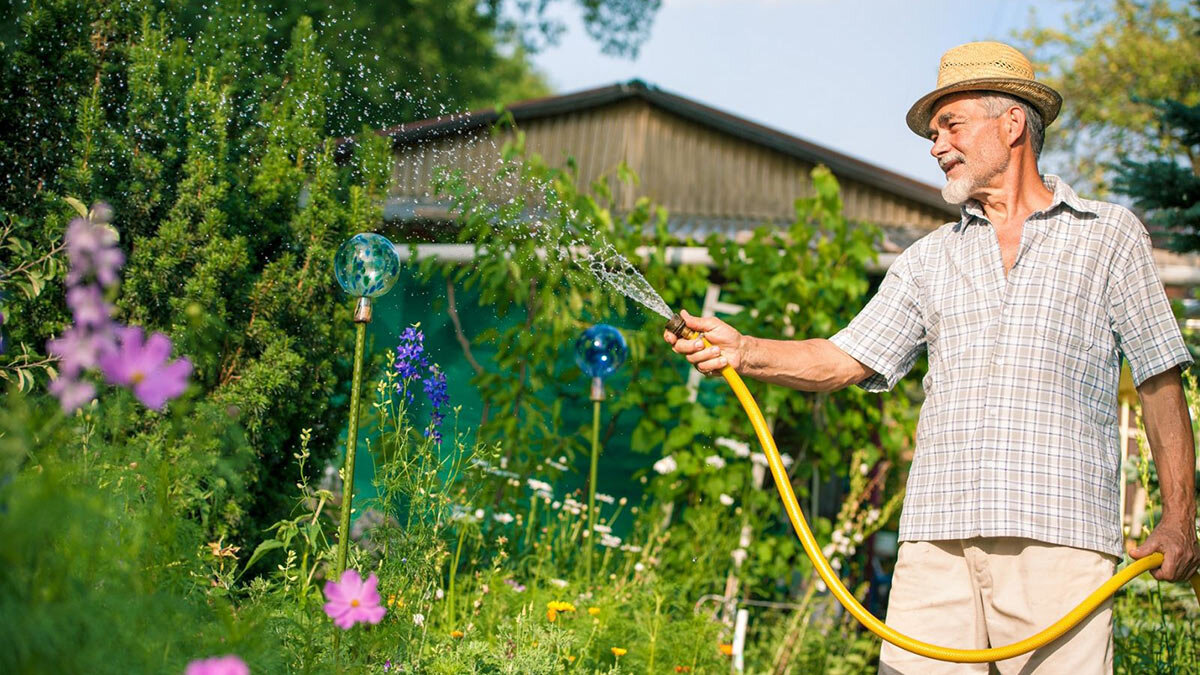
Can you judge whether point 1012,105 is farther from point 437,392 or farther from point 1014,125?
point 437,392

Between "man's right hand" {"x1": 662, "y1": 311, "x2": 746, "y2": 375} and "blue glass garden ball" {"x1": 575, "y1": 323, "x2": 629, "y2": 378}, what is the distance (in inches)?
54.5

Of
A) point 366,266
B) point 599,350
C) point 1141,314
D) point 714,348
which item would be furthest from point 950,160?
point 599,350

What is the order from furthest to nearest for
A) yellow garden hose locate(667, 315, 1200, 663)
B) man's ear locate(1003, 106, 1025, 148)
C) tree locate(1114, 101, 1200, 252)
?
tree locate(1114, 101, 1200, 252), man's ear locate(1003, 106, 1025, 148), yellow garden hose locate(667, 315, 1200, 663)

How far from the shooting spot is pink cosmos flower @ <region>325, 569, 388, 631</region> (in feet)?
5.26

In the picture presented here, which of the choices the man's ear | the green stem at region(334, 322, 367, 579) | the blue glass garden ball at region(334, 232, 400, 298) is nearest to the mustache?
the man's ear

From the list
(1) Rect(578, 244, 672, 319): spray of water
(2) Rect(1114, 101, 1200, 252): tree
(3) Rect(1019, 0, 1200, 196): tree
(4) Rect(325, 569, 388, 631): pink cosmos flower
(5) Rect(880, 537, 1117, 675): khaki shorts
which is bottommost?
(4) Rect(325, 569, 388, 631): pink cosmos flower

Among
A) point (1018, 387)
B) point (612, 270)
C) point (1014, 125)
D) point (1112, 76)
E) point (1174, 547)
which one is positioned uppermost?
point (1112, 76)

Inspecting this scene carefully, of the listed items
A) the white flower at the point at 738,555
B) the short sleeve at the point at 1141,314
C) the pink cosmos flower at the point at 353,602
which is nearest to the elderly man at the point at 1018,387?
the short sleeve at the point at 1141,314

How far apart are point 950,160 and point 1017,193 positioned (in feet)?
0.56

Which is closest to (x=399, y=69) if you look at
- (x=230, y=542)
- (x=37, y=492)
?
(x=230, y=542)

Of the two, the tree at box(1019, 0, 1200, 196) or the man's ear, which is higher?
the tree at box(1019, 0, 1200, 196)

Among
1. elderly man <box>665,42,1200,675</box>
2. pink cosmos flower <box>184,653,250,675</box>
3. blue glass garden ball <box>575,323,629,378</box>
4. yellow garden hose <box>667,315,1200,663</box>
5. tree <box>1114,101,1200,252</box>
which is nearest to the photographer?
pink cosmos flower <box>184,653,250,675</box>

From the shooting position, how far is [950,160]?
2.57 meters

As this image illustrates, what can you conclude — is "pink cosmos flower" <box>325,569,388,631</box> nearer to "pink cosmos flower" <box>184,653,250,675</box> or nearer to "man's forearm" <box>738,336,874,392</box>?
"pink cosmos flower" <box>184,653,250,675</box>
